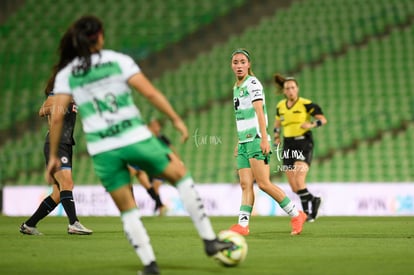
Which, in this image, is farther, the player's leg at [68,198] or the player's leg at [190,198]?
the player's leg at [68,198]

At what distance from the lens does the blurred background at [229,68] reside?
21.4 metres

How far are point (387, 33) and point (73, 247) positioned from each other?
1775 cm

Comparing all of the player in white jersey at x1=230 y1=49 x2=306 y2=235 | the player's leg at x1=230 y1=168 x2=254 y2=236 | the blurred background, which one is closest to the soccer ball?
the player in white jersey at x1=230 y1=49 x2=306 y2=235

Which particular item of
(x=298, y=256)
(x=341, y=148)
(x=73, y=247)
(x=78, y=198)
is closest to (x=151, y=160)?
(x=298, y=256)

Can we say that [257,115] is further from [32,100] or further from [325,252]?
[32,100]

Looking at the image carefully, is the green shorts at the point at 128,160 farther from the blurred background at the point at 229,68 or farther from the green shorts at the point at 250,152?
the blurred background at the point at 229,68

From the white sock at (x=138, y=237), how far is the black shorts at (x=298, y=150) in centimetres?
777

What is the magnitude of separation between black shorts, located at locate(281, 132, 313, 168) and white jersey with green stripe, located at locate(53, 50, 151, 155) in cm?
783

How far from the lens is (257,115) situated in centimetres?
970

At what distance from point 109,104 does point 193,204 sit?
100 centimetres

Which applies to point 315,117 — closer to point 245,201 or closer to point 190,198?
point 245,201

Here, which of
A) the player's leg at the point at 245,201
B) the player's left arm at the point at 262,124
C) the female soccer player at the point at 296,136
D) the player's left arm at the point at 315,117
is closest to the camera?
the player's left arm at the point at 262,124

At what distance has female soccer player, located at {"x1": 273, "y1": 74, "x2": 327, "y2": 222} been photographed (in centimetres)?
1368

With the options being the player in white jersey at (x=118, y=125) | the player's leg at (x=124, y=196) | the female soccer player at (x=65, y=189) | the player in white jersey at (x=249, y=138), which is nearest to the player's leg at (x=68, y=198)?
the female soccer player at (x=65, y=189)
